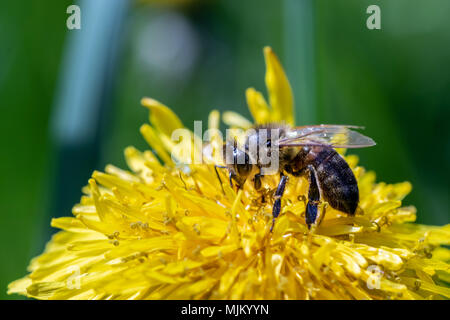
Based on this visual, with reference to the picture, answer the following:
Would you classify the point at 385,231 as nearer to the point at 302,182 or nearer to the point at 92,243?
the point at 302,182

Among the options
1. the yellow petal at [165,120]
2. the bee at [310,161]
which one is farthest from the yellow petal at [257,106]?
the bee at [310,161]

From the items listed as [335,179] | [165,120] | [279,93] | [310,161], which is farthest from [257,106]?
[335,179]

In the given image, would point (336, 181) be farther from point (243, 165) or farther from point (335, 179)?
point (243, 165)

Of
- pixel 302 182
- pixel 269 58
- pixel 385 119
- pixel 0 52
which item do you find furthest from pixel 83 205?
pixel 385 119

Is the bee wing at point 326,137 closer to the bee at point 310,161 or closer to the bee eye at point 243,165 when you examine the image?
the bee at point 310,161
